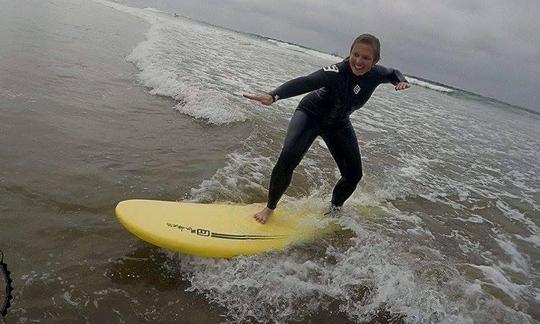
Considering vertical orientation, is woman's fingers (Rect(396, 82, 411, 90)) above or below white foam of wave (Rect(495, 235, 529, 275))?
above

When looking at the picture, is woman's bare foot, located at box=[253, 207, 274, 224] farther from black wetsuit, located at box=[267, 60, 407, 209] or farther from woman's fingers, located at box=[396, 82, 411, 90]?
woman's fingers, located at box=[396, 82, 411, 90]

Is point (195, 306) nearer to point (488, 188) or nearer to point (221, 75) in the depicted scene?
point (488, 188)

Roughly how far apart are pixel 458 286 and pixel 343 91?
8.02 ft

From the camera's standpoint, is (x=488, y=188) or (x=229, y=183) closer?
(x=229, y=183)

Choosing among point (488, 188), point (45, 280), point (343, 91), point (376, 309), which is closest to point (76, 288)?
point (45, 280)

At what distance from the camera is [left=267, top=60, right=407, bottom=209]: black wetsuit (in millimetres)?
4184

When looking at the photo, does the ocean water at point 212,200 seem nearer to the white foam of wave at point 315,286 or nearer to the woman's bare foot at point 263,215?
the white foam of wave at point 315,286

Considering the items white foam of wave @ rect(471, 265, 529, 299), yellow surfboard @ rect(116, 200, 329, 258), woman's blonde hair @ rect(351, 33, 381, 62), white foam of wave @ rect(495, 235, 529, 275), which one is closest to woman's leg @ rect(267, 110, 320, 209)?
yellow surfboard @ rect(116, 200, 329, 258)

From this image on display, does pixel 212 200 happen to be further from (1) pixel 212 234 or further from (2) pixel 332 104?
(2) pixel 332 104

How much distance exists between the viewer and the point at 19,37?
10797 millimetres

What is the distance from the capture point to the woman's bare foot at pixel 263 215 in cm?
455

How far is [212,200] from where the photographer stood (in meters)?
5.04

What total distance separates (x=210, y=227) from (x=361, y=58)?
7.40 feet

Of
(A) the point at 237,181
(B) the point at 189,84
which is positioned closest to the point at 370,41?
(A) the point at 237,181
